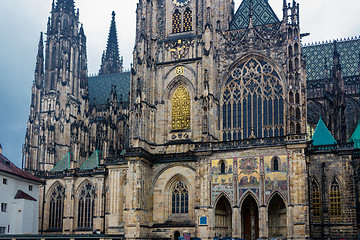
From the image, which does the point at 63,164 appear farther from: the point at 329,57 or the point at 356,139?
the point at 329,57

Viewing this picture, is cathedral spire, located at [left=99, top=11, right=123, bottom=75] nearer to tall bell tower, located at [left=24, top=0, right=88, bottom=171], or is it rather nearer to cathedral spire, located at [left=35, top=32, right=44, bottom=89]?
tall bell tower, located at [left=24, top=0, right=88, bottom=171]

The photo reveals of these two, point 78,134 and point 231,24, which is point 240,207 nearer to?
point 231,24

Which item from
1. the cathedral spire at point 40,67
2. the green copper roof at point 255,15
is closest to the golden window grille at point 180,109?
the green copper roof at point 255,15

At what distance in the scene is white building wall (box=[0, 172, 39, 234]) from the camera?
4094 cm

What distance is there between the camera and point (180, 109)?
1692 inches

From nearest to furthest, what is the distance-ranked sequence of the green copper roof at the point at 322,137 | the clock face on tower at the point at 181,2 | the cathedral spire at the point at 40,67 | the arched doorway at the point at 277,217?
the arched doorway at the point at 277,217
the green copper roof at the point at 322,137
the clock face on tower at the point at 181,2
the cathedral spire at the point at 40,67

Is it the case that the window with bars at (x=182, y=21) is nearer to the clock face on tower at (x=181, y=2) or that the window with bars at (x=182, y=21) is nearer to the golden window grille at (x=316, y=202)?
the clock face on tower at (x=181, y=2)

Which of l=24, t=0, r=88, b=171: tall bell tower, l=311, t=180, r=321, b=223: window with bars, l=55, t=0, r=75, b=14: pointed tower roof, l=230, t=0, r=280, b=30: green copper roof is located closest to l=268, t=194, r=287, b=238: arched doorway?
l=311, t=180, r=321, b=223: window with bars

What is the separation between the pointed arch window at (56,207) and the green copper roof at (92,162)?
359 cm

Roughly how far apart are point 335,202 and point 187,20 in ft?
71.1

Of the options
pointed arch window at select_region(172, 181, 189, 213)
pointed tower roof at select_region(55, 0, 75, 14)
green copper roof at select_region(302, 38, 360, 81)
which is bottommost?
pointed arch window at select_region(172, 181, 189, 213)

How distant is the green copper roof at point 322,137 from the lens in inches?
1588

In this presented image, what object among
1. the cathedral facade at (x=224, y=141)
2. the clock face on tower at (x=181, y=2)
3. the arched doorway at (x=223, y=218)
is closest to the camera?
the cathedral facade at (x=224, y=141)

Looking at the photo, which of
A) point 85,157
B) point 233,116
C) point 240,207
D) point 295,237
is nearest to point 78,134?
point 85,157
